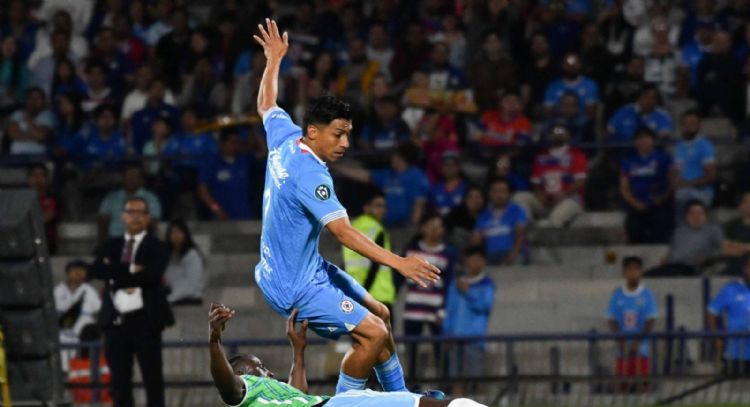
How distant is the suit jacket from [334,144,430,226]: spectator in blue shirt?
5.04m

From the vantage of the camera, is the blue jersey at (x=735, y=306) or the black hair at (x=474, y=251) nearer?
the blue jersey at (x=735, y=306)

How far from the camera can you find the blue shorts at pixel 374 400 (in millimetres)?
9203

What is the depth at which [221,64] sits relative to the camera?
21.7 m

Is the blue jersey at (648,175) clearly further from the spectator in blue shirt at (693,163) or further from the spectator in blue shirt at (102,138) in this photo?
the spectator in blue shirt at (102,138)

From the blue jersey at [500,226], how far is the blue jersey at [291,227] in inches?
327

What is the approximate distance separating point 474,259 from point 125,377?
4.34 metres

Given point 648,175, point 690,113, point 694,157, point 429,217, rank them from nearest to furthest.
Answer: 1. point 429,217
2. point 690,113
3. point 694,157
4. point 648,175

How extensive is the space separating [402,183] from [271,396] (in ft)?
32.9

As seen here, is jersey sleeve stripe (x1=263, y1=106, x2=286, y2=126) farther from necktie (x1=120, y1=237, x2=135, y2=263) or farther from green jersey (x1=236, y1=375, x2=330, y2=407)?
necktie (x1=120, y1=237, x2=135, y2=263)

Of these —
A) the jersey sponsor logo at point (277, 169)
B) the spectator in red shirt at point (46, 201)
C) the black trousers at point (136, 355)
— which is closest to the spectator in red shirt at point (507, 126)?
the spectator in red shirt at point (46, 201)

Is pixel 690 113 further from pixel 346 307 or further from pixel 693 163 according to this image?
pixel 346 307

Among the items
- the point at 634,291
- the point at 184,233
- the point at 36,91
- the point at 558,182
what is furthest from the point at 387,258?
the point at 36,91

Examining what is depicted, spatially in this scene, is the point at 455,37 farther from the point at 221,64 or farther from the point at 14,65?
the point at 14,65

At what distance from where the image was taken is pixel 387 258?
984cm
